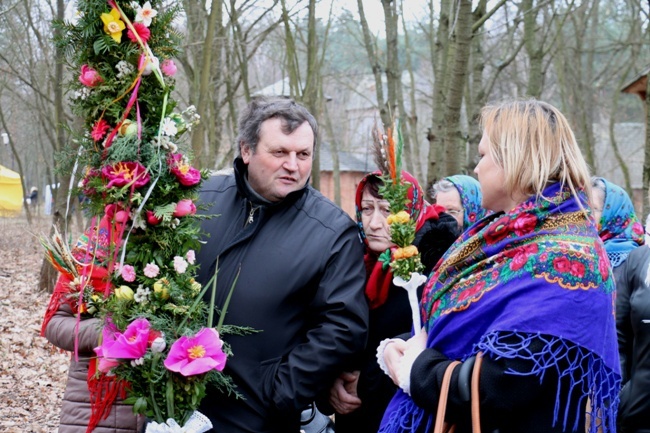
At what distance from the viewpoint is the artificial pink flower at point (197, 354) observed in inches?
111

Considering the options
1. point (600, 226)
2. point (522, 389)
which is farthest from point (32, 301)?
point (522, 389)

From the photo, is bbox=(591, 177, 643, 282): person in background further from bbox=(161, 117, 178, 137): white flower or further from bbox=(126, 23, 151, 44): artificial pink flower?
bbox=(126, 23, 151, 44): artificial pink flower

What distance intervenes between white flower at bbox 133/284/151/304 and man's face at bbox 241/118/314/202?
2.41 ft

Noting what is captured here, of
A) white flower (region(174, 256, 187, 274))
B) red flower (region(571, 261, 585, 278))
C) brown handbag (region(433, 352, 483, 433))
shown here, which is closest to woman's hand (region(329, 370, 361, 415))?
brown handbag (region(433, 352, 483, 433))

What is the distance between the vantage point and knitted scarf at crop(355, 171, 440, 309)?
3.28m

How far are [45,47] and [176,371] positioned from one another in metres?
13.4

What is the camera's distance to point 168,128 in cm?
300

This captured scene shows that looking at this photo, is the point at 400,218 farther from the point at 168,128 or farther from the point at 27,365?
the point at 27,365

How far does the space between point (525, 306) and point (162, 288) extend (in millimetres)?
1404

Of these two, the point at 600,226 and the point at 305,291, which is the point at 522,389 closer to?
the point at 305,291

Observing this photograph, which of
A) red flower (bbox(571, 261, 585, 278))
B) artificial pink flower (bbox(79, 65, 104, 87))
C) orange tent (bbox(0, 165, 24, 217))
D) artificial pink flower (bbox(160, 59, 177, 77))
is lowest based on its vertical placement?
orange tent (bbox(0, 165, 24, 217))

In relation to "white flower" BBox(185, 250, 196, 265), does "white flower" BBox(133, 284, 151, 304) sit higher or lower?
lower

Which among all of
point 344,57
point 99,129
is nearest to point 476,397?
point 99,129

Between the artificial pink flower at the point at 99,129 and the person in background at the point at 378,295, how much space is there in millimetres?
1165
